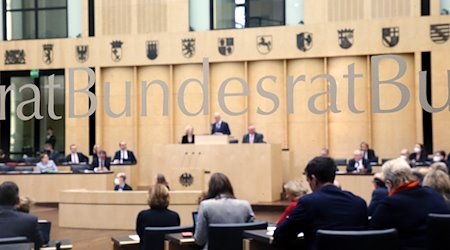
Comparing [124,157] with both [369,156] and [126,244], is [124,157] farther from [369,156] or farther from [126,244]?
[126,244]

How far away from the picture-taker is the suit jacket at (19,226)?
5.77 metres

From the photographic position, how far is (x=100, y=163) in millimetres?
17688

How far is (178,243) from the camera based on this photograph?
6215 mm

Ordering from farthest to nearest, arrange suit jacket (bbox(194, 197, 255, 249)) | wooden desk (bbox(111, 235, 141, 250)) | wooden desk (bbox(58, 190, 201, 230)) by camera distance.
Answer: wooden desk (bbox(58, 190, 201, 230)) < wooden desk (bbox(111, 235, 141, 250)) < suit jacket (bbox(194, 197, 255, 249))

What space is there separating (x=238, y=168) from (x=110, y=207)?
373 cm

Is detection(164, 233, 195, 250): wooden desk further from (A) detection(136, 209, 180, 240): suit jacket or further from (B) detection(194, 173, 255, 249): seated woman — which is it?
(A) detection(136, 209, 180, 240): suit jacket

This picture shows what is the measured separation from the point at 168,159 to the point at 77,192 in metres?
3.49

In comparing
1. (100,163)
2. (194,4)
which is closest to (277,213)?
(100,163)

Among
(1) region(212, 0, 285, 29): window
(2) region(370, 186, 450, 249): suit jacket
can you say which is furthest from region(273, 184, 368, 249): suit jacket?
(1) region(212, 0, 285, 29): window

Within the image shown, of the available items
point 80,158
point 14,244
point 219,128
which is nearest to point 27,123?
point 80,158

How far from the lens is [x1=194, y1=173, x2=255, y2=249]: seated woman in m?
6.24

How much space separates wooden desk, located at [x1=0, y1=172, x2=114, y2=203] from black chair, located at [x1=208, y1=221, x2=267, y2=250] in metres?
11.3

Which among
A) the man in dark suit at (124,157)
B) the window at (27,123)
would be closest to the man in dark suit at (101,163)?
the man in dark suit at (124,157)

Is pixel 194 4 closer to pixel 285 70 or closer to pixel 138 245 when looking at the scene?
pixel 285 70
